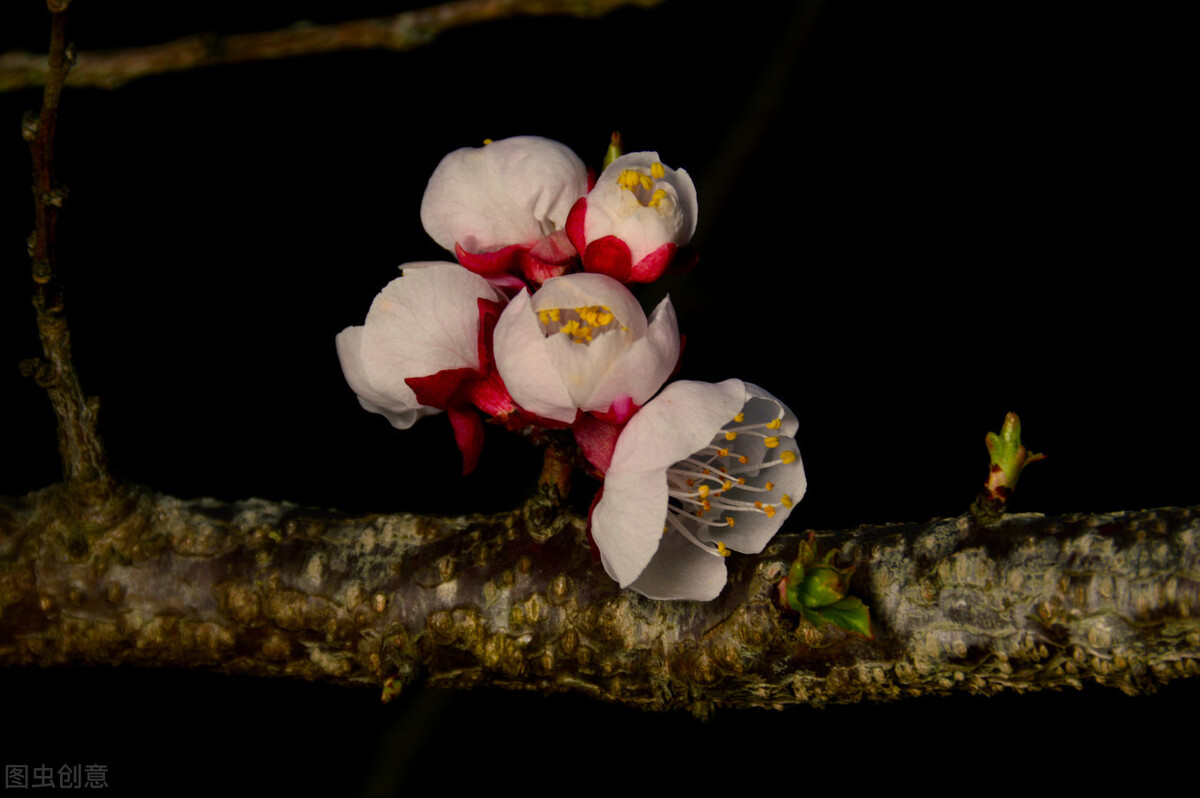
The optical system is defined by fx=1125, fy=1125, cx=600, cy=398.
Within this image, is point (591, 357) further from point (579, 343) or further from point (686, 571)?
point (686, 571)

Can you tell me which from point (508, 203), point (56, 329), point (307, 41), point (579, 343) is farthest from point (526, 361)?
point (56, 329)

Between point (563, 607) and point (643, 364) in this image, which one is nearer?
point (643, 364)

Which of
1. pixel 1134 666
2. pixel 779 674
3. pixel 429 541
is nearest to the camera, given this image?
pixel 1134 666

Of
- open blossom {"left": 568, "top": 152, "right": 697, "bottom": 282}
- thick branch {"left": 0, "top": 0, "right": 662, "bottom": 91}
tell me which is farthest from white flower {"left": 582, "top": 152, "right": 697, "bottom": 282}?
thick branch {"left": 0, "top": 0, "right": 662, "bottom": 91}

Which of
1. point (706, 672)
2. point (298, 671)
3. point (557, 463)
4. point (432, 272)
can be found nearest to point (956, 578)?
point (706, 672)

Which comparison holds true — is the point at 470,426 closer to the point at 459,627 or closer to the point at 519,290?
the point at 519,290

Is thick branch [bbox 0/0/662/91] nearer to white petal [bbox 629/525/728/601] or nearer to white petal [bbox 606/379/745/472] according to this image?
white petal [bbox 606/379/745/472]
